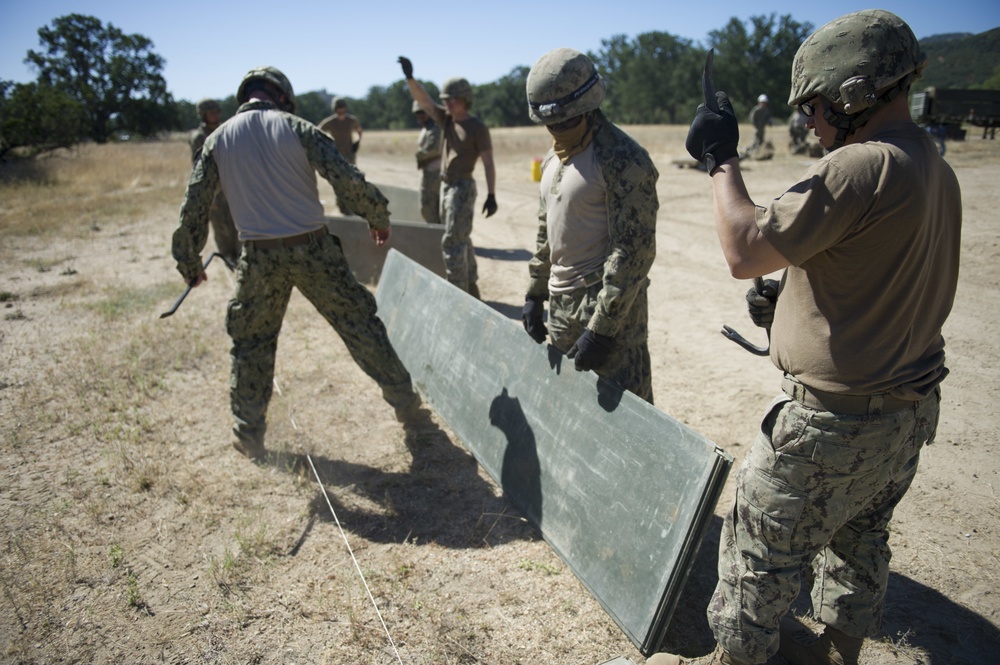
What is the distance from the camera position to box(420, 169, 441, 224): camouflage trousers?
827 centimetres

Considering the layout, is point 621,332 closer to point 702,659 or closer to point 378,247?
point 702,659

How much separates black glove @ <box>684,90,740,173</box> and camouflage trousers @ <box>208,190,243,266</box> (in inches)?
273

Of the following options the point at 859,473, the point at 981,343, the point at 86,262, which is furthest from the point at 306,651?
the point at 86,262

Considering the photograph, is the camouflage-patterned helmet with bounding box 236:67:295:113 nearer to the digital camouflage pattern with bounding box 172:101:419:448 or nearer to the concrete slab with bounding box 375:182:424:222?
the digital camouflage pattern with bounding box 172:101:419:448

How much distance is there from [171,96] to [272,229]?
174 feet

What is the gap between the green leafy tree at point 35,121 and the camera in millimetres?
22094

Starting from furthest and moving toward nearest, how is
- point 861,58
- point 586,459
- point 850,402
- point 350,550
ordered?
point 350,550 < point 586,459 < point 850,402 < point 861,58

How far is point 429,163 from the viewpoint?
8.26 meters

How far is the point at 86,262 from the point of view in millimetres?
9688

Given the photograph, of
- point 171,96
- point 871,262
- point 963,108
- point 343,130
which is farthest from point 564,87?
point 171,96

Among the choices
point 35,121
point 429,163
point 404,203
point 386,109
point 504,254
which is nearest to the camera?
point 429,163

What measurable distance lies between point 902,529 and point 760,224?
7.61ft

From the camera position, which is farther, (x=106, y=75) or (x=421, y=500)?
(x=106, y=75)

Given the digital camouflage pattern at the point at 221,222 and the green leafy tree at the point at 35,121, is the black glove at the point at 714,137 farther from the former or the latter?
the green leafy tree at the point at 35,121
